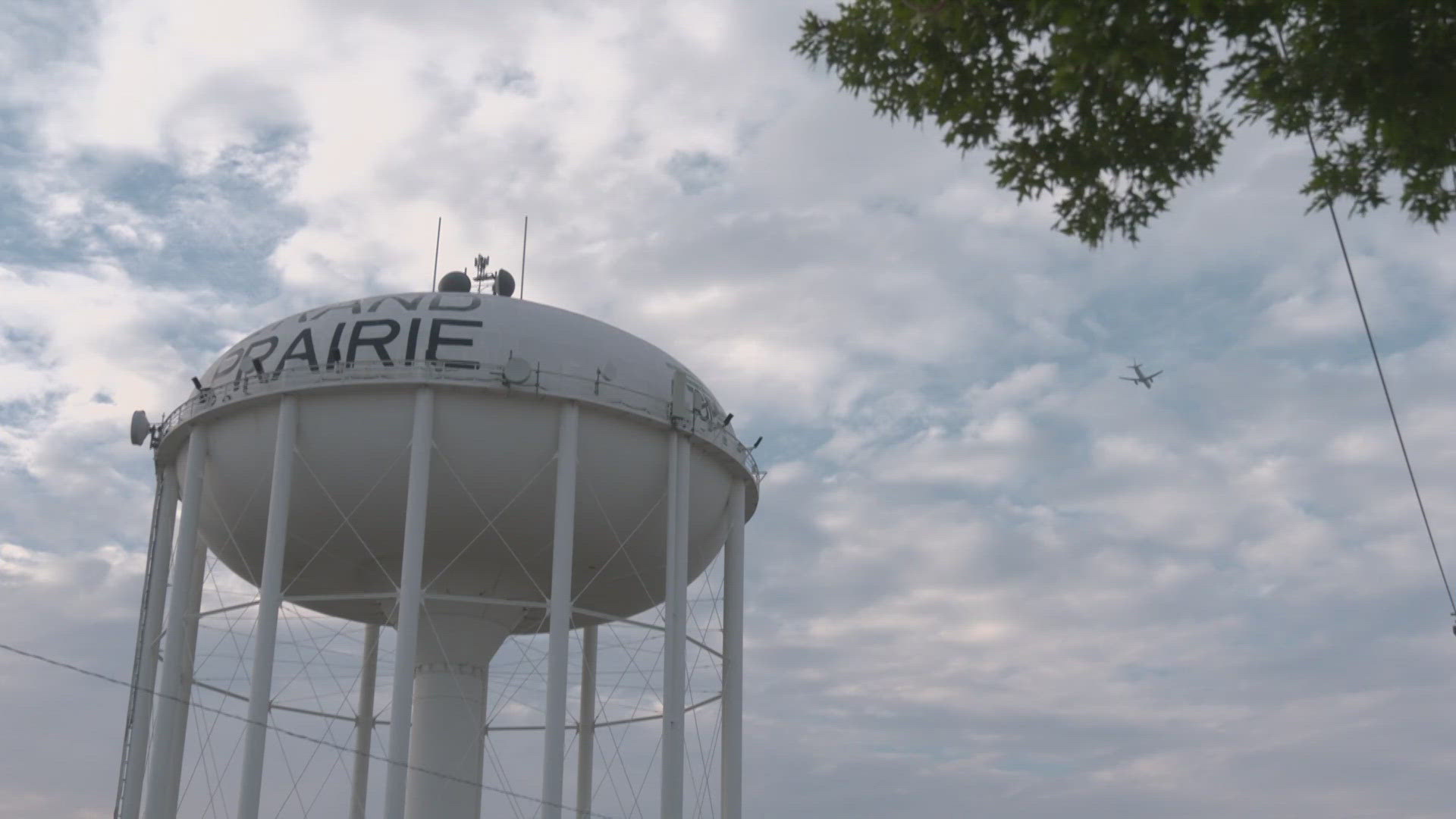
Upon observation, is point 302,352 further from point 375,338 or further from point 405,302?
point 405,302

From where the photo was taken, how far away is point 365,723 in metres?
26.1

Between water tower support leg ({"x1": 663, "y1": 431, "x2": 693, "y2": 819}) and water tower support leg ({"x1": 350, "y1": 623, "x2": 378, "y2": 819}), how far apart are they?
23.5ft

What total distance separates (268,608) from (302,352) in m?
3.91

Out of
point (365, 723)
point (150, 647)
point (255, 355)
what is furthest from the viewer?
point (365, 723)

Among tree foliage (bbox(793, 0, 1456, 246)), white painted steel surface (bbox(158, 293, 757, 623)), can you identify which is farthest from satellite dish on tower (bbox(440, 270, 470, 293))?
tree foliage (bbox(793, 0, 1456, 246))

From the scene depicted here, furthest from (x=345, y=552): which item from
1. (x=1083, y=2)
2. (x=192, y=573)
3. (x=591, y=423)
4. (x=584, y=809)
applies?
(x=1083, y=2)

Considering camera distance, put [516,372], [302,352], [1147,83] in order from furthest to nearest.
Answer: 1. [302,352]
2. [516,372]
3. [1147,83]

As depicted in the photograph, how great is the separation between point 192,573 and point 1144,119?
705 inches

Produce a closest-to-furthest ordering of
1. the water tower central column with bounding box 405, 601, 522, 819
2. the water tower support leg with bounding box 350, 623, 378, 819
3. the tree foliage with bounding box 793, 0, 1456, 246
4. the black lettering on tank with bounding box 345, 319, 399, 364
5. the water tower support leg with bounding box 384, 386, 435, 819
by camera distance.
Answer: the tree foliage with bounding box 793, 0, 1456, 246, the water tower support leg with bounding box 384, 386, 435, 819, the black lettering on tank with bounding box 345, 319, 399, 364, the water tower central column with bounding box 405, 601, 522, 819, the water tower support leg with bounding box 350, 623, 378, 819

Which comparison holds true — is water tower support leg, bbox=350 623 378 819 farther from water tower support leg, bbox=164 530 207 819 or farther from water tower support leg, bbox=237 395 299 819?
water tower support leg, bbox=237 395 299 819

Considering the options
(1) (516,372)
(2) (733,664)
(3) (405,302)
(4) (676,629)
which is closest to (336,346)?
(3) (405,302)

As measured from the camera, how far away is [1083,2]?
8.79m

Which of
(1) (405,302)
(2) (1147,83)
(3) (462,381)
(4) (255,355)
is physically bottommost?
(2) (1147,83)

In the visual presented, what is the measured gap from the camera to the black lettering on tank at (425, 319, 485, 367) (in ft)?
70.3
